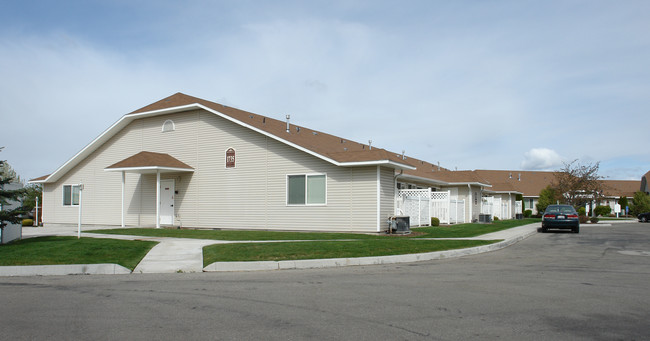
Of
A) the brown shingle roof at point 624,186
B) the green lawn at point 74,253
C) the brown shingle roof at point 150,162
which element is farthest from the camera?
the brown shingle roof at point 624,186

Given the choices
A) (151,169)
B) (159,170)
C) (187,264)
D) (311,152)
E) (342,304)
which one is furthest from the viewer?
(159,170)

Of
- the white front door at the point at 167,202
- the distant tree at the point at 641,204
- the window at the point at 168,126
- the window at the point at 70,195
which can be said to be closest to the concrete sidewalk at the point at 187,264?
the white front door at the point at 167,202

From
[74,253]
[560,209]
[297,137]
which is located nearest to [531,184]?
[560,209]

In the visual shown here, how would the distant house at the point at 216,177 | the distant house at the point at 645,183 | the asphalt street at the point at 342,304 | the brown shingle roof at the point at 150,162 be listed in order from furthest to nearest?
the distant house at the point at 645,183
the brown shingle roof at the point at 150,162
the distant house at the point at 216,177
the asphalt street at the point at 342,304

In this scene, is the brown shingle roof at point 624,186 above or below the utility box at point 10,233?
above

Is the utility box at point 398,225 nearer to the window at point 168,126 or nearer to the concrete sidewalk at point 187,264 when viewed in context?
the concrete sidewalk at point 187,264

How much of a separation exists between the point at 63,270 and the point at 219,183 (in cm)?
1231

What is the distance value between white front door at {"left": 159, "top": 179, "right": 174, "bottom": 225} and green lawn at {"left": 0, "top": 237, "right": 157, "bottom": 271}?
9658 millimetres

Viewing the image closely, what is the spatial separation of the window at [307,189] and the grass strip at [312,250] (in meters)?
6.17

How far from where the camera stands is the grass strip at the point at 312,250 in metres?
12.0

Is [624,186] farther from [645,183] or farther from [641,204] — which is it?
[641,204]

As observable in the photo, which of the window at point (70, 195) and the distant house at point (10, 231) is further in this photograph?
the window at point (70, 195)

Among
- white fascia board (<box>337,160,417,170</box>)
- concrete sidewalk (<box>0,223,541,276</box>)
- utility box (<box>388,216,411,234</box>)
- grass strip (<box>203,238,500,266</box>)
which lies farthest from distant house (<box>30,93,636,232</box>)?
concrete sidewalk (<box>0,223,541,276</box>)

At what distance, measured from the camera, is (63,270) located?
1079 centimetres
